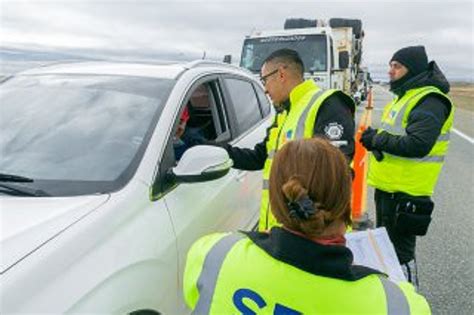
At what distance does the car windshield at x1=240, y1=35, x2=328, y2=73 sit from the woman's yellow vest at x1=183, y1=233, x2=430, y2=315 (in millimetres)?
12337

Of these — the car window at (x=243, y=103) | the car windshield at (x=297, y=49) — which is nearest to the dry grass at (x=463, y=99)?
the car windshield at (x=297, y=49)

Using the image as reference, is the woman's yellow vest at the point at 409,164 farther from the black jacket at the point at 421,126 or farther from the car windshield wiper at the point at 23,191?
the car windshield wiper at the point at 23,191

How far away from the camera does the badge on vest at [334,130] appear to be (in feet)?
10.2

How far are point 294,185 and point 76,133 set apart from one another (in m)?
1.71

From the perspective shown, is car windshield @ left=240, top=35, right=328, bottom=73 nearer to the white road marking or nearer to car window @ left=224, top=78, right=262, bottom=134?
the white road marking

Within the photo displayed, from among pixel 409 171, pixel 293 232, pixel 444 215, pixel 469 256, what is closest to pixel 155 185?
pixel 293 232

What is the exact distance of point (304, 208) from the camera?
1.50 m

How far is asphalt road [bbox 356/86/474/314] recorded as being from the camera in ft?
14.6

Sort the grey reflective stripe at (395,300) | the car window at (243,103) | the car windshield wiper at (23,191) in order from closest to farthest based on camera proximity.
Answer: the grey reflective stripe at (395,300), the car windshield wiper at (23,191), the car window at (243,103)

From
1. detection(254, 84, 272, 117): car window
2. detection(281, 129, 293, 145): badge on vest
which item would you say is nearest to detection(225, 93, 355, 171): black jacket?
detection(281, 129, 293, 145): badge on vest

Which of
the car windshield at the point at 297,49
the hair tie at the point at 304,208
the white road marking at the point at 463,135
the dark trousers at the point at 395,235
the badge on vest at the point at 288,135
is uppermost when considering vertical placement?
the car windshield at the point at 297,49

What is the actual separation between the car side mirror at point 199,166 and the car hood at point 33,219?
437 millimetres

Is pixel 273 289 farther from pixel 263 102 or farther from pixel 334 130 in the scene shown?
pixel 263 102

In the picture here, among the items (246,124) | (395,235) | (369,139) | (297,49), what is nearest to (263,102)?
(246,124)
